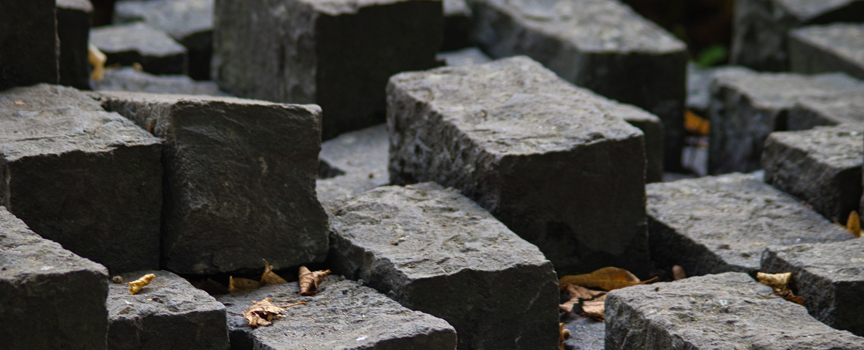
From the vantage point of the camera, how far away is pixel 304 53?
381 centimetres

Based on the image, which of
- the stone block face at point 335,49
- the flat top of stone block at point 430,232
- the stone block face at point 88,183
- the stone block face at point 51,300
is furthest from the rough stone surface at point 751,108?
the stone block face at point 51,300

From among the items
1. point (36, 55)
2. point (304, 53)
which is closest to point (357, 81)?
point (304, 53)

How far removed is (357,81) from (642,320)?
2055mm

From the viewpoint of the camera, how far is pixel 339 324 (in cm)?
217

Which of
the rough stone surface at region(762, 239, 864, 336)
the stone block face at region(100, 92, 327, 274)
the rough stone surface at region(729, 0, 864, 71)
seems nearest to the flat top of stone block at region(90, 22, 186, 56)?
the stone block face at region(100, 92, 327, 274)

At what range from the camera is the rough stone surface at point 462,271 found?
2.34 metres

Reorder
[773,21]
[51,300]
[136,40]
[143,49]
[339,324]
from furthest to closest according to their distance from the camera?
1. [773,21]
2. [136,40]
3. [143,49]
4. [339,324]
5. [51,300]

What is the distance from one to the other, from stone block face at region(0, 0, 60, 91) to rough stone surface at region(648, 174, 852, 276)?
222cm

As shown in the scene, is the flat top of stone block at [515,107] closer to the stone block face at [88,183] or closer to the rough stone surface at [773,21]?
the stone block face at [88,183]

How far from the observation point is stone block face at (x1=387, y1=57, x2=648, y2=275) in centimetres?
276

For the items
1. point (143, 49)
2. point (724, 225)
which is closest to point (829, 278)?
point (724, 225)

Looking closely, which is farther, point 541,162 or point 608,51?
point 608,51

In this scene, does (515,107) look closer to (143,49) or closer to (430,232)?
(430,232)

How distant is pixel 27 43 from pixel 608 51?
9.41 ft
